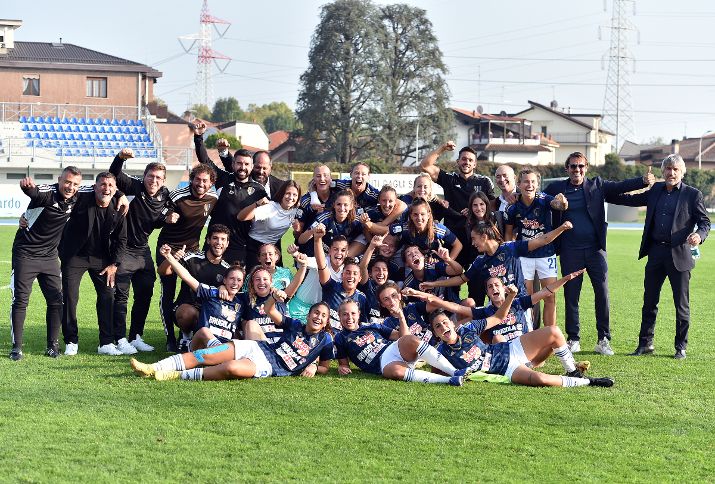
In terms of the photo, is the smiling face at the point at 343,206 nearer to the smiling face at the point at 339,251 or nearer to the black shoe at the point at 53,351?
the smiling face at the point at 339,251

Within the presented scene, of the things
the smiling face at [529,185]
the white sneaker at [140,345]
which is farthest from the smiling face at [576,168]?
the white sneaker at [140,345]

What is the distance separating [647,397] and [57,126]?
36195 millimetres

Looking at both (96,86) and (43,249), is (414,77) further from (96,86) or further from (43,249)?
(43,249)

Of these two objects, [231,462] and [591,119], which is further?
[591,119]

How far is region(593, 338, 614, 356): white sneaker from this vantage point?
8.73 m

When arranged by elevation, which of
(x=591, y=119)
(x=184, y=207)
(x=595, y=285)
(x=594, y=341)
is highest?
(x=591, y=119)

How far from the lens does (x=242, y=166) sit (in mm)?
8617

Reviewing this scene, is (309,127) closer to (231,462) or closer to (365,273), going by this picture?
(365,273)

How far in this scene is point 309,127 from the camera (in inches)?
1929

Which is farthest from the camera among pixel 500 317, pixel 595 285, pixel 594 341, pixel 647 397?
pixel 594 341

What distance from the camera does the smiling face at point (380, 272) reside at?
784cm

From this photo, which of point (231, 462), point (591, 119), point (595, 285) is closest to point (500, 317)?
point (595, 285)

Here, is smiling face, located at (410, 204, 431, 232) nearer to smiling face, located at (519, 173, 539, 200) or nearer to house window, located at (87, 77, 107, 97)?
smiling face, located at (519, 173, 539, 200)

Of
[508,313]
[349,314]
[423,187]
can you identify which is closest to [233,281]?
[349,314]
